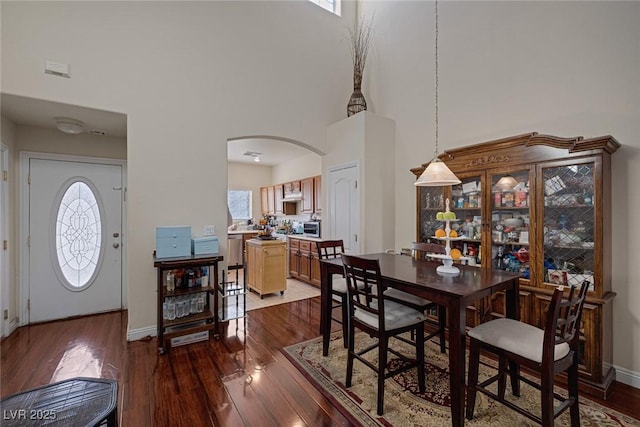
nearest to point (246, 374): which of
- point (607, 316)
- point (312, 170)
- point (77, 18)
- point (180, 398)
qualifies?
point (180, 398)

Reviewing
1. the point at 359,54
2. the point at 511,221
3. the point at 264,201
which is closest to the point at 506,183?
the point at 511,221

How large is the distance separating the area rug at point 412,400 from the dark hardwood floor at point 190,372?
10cm

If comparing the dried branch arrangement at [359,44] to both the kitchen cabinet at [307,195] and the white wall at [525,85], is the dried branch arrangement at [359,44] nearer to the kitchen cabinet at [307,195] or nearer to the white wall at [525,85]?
the white wall at [525,85]

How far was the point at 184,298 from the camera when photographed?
10.3 ft

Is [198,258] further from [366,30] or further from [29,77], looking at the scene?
[366,30]

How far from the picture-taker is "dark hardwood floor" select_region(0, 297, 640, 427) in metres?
1.91

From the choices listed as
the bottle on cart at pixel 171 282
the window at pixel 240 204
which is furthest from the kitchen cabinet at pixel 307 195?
the bottle on cart at pixel 171 282

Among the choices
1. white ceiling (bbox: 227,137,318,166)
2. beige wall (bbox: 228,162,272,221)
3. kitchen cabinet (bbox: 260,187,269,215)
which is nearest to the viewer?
white ceiling (bbox: 227,137,318,166)

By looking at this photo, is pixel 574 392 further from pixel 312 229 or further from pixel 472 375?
pixel 312 229

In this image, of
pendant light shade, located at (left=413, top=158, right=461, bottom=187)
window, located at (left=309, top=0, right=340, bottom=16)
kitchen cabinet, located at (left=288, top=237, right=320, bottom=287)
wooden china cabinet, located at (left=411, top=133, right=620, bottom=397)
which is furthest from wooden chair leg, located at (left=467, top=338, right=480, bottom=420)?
window, located at (left=309, top=0, right=340, bottom=16)

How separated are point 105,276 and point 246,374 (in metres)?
2.70

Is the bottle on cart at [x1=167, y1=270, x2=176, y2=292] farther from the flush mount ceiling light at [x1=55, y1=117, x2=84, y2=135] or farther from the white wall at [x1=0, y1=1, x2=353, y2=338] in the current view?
the flush mount ceiling light at [x1=55, y1=117, x2=84, y2=135]

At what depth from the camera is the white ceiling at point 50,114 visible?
269 cm

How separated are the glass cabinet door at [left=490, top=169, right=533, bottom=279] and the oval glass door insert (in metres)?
4.79
